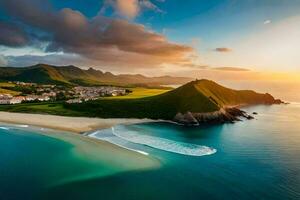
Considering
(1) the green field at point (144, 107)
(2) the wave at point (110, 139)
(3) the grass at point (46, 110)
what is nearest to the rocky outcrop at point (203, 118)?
(1) the green field at point (144, 107)

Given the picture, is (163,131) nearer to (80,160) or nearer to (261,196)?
(80,160)

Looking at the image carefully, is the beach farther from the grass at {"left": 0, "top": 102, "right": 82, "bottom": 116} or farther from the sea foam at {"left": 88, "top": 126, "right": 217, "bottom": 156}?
the sea foam at {"left": 88, "top": 126, "right": 217, "bottom": 156}

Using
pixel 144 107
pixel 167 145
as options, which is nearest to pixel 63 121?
pixel 144 107

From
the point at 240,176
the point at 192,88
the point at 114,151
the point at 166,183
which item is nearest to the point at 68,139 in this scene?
the point at 114,151

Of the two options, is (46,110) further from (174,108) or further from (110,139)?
(110,139)

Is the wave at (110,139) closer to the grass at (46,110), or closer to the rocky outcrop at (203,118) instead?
the rocky outcrop at (203,118)

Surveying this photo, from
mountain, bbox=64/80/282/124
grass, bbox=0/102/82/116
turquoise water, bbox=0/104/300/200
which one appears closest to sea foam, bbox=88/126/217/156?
turquoise water, bbox=0/104/300/200
